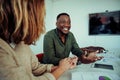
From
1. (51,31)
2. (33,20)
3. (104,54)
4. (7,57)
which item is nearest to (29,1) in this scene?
(33,20)

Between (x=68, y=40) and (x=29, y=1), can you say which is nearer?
(x=29, y=1)

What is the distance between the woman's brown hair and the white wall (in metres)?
0.53

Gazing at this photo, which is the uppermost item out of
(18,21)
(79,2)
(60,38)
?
(79,2)

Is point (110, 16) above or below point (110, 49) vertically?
above

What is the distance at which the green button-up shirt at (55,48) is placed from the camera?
820mm

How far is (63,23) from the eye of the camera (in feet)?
2.93

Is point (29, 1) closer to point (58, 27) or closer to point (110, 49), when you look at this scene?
point (58, 27)

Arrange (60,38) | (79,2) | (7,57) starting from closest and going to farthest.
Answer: (7,57), (60,38), (79,2)

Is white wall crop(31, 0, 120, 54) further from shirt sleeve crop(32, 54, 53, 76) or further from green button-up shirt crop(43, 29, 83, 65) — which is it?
shirt sleeve crop(32, 54, 53, 76)

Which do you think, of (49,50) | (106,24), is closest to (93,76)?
(49,50)

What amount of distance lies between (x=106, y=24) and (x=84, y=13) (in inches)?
6.4

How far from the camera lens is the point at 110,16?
0.96 m

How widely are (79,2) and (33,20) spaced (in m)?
0.68

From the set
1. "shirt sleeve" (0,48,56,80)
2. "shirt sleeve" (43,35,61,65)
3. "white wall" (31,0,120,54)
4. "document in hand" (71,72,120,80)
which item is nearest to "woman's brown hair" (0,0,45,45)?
"shirt sleeve" (0,48,56,80)
